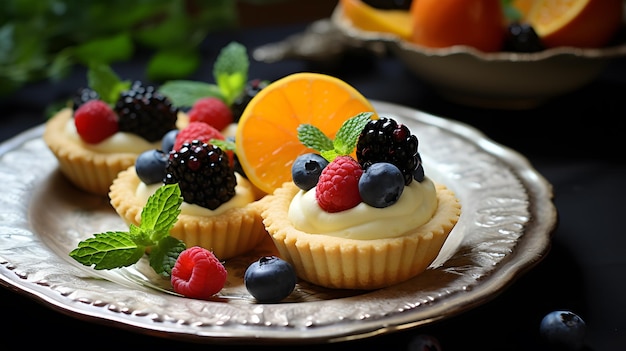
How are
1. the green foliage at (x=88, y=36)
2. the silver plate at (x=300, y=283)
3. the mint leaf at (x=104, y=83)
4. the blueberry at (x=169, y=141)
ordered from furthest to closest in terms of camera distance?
the green foliage at (x=88, y=36) → the mint leaf at (x=104, y=83) → the blueberry at (x=169, y=141) → the silver plate at (x=300, y=283)

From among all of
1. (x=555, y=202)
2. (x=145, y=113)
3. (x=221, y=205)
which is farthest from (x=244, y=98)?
(x=555, y=202)

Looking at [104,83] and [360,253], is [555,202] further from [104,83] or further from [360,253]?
[104,83]

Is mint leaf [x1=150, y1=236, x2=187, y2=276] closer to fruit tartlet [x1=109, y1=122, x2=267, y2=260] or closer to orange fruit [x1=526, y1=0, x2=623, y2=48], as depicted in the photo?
fruit tartlet [x1=109, y1=122, x2=267, y2=260]

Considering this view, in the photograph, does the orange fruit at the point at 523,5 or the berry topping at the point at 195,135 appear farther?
the orange fruit at the point at 523,5

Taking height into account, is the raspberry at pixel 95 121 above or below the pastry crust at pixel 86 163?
above

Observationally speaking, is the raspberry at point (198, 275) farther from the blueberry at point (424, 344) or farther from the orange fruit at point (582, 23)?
the orange fruit at point (582, 23)

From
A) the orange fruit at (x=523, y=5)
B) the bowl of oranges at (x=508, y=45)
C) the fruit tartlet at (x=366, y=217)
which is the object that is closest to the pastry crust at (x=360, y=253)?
the fruit tartlet at (x=366, y=217)

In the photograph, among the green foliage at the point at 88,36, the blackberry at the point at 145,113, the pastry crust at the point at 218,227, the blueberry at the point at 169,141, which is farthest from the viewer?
the green foliage at the point at 88,36
